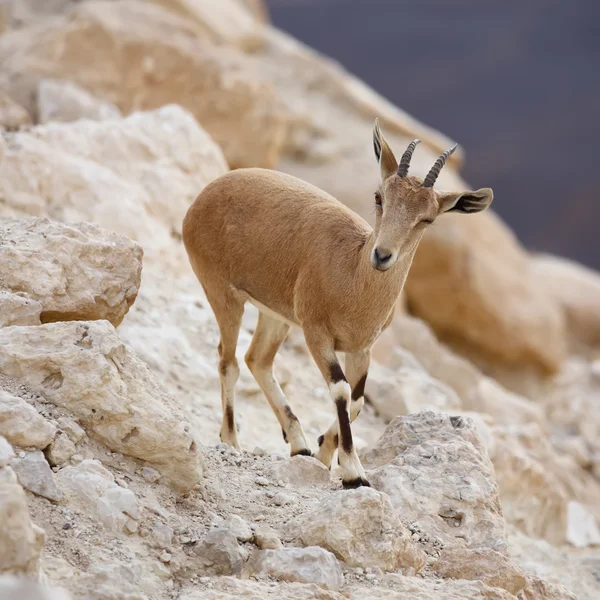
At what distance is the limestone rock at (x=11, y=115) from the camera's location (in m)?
11.3

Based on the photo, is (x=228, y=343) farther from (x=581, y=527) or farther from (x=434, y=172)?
(x=581, y=527)

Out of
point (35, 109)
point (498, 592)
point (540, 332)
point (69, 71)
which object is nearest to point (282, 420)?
point (498, 592)

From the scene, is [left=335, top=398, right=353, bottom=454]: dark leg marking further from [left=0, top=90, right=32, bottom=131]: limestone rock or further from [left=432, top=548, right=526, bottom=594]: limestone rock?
[left=0, top=90, right=32, bottom=131]: limestone rock

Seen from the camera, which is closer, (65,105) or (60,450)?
(60,450)

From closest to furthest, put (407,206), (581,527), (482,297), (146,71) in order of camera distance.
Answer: (407,206) → (581,527) → (146,71) → (482,297)

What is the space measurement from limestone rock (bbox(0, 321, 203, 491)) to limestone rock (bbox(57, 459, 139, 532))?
1.16 ft

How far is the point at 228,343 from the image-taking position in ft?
24.4

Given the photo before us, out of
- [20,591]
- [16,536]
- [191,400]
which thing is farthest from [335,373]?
[20,591]

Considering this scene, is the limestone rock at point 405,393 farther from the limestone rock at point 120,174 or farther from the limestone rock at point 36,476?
the limestone rock at point 36,476

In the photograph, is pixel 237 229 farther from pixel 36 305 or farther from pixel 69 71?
pixel 69 71

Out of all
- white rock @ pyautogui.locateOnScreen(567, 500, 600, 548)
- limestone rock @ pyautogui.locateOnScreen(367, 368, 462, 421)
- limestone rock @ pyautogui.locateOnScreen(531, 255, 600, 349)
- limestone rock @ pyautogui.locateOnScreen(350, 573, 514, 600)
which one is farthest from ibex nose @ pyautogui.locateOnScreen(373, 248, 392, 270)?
limestone rock @ pyautogui.locateOnScreen(531, 255, 600, 349)

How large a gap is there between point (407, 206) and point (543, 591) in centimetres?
245

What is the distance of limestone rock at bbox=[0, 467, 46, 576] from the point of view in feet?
12.2

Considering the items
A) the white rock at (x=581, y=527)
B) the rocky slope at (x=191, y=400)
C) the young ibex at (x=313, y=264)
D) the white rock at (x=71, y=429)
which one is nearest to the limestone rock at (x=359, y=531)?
the rocky slope at (x=191, y=400)
